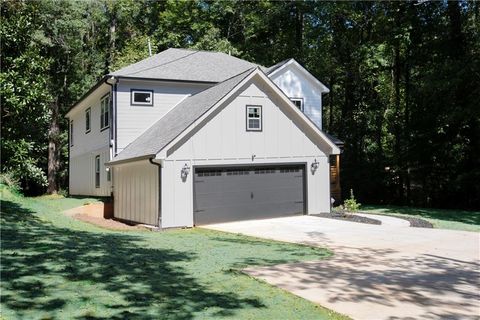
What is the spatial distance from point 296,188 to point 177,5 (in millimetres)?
24545

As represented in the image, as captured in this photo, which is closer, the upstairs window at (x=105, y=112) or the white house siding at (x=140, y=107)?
the white house siding at (x=140, y=107)

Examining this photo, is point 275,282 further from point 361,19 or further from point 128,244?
point 361,19

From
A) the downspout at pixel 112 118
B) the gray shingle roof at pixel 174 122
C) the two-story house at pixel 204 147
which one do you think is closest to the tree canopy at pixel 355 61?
the downspout at pixel 112 118

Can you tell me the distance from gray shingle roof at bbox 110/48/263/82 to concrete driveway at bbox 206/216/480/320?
10.4m

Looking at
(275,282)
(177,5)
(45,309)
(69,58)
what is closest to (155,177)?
(275,282)

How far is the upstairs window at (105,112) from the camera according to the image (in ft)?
69.2

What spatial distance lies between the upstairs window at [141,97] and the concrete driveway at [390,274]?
9628mm

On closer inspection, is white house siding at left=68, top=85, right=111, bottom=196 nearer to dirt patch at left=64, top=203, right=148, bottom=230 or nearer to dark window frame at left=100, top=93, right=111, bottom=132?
dark window frame at left=100, top=93, right=111, bottom=132

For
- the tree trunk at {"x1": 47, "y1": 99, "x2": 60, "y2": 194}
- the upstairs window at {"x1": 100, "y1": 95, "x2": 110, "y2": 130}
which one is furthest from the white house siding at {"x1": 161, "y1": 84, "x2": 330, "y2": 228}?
the tree trunk at {"x1": 47, "y1": 99, "x2": 60, "y2": 194}

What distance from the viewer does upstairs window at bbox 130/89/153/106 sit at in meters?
20.2

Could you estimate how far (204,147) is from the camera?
16.3 m

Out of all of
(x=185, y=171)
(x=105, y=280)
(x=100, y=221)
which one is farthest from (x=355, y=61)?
(x=105, y=280)

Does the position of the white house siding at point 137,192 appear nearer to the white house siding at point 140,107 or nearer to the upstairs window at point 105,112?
the white house siding at point 140,107

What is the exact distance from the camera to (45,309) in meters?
5.20
